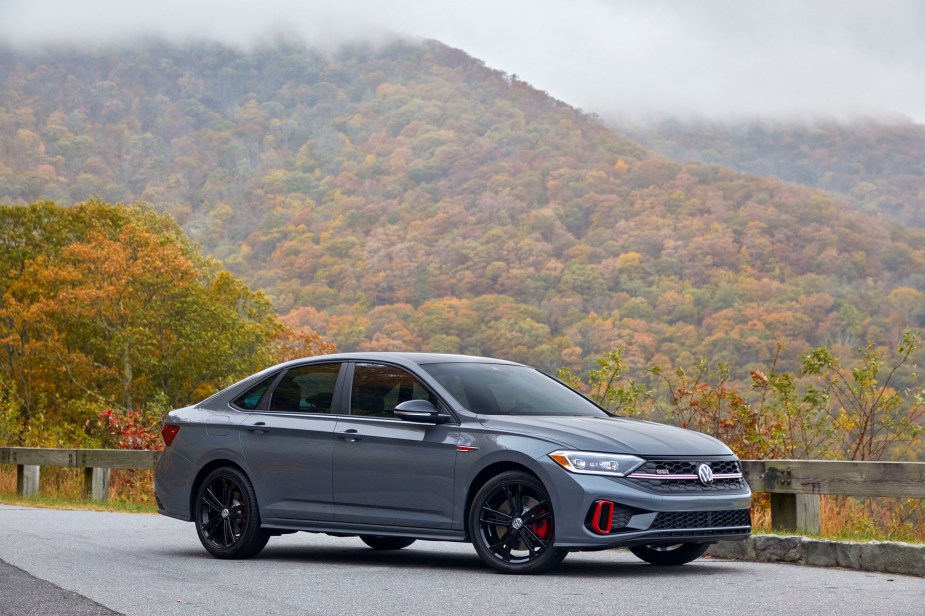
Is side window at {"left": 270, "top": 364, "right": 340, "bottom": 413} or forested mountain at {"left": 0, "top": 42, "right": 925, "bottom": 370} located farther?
forested mountain at {"left": 0, "top": 42, "right": 925, "bottom": 370}

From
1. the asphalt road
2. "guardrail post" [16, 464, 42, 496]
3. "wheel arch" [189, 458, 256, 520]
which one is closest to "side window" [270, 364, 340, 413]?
"wheel arch" [189, 458, 256, 520]

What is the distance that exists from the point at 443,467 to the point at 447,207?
122m

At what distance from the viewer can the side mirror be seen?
985 cm

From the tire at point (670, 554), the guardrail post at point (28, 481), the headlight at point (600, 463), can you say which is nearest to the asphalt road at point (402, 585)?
the tire at point (670, 554)

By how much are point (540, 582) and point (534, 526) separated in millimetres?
480

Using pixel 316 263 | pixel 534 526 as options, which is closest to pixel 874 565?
pixel 534 526

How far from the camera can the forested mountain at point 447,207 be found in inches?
3766

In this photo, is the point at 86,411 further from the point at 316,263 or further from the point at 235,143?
the point at 235,143

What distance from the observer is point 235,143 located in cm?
15750

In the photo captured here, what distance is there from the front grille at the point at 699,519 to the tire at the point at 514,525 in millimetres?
685

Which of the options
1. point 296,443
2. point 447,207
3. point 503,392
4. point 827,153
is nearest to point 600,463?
point 503,392

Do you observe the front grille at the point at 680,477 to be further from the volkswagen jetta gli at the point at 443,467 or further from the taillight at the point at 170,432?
the taillight at the point at 170,432

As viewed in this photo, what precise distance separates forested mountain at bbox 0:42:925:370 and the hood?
61916mm

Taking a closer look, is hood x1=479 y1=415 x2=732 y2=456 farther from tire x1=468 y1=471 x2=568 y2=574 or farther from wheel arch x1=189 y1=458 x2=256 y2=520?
wheel arch x1=189 y1=458 x2=256 y2=520
